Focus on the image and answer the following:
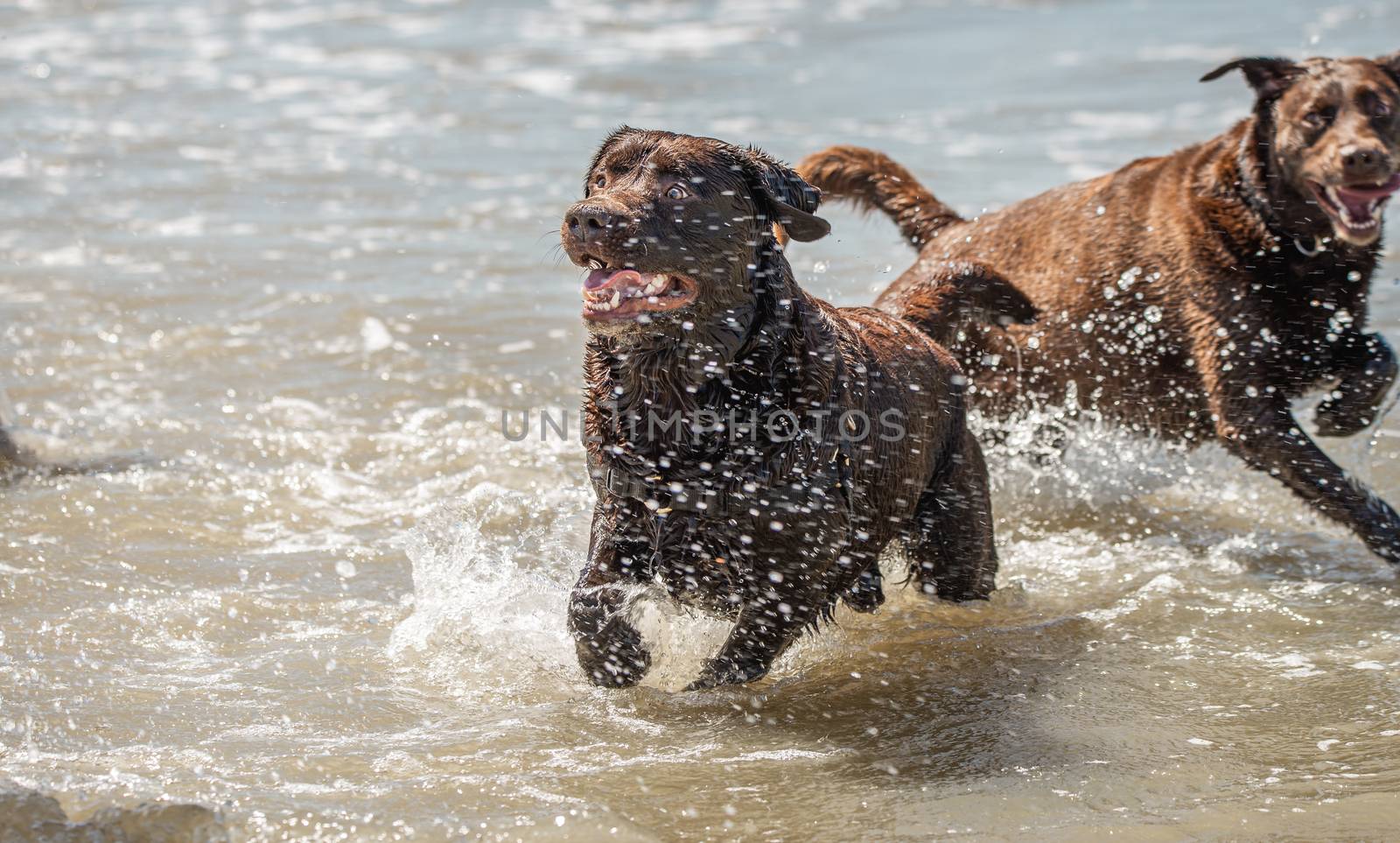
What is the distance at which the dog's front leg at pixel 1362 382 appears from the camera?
18.3 feet

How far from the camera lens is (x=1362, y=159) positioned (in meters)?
5.34

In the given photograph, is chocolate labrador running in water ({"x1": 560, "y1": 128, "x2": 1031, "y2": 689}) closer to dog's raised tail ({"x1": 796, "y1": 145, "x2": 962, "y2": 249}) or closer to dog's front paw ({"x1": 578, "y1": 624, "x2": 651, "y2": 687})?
dog's front paw ({"x1": 578, "y1": 624, "x2": 651, "y2": 687})

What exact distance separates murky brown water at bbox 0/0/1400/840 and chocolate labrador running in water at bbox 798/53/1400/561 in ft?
1.15

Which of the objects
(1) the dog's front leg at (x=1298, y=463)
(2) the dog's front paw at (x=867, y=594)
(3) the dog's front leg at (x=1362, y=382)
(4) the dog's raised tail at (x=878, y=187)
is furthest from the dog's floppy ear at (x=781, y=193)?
(3) the dog's front leg at (x=1362, y=382)

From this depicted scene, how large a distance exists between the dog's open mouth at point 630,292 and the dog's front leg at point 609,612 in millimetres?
629

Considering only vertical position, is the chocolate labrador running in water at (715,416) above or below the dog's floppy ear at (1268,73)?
below

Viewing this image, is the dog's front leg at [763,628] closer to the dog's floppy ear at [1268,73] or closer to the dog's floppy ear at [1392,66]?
the dog's floppy ear at [1268,73]

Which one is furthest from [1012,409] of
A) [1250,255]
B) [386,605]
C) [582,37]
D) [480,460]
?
[582,37]

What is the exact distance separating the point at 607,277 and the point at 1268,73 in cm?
329

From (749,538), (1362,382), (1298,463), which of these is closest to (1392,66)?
(1362,382)

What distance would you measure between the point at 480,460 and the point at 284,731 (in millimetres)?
2465

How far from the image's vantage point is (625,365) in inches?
155

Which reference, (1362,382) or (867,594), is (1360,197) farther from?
(867,594)

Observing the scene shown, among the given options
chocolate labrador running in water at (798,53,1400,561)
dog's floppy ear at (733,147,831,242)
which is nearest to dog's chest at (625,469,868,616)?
dog's floppy ear at (733,147,831,242)
